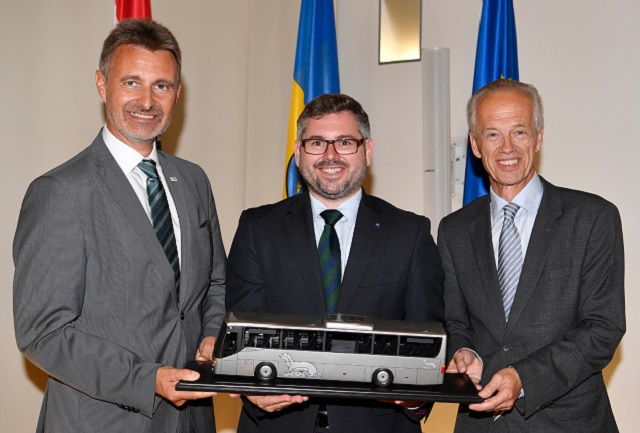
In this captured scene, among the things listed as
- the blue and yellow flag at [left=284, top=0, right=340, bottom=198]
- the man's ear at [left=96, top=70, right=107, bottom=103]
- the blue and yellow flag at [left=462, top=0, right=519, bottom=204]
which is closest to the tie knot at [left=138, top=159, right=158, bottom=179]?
the man's ear at [left=96, top=70, right=107, bottom=103]

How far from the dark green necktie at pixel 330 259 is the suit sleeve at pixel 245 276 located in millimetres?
194

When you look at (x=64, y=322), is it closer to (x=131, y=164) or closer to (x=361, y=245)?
(x=131, y=164)

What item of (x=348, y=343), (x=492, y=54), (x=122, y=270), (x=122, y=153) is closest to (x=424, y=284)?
(x=348, y=343)

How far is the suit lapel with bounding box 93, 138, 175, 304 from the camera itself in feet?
7.98

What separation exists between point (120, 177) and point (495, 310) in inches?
57.2

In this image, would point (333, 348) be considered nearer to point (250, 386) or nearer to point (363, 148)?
point (250, 386)

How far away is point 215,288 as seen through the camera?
2.85 m

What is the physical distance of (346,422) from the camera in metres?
2.44

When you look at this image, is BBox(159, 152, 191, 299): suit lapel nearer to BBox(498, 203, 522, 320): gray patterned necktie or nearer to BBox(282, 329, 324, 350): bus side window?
BBox(282, 329, 324, 350): bus side window

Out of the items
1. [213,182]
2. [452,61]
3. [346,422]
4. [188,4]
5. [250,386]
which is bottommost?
[346,422]

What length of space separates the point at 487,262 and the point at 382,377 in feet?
2.62

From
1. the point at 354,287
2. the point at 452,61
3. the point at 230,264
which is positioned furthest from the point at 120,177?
the point at 452,61

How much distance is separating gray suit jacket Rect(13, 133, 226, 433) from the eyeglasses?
0.60 metres

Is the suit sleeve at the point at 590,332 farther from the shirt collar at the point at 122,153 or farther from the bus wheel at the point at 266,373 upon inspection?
the shirt collar at the point at 122,153
